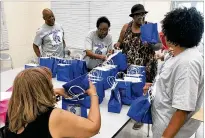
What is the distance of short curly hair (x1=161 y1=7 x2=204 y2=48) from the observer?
1.17 m

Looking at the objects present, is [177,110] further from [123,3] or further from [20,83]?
[123,3]

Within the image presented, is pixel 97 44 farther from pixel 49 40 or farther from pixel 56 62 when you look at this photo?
pixel 49 40

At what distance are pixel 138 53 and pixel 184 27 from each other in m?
1.27

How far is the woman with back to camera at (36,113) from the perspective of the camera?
39.6 inches

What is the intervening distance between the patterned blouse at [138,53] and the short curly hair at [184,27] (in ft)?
3.82

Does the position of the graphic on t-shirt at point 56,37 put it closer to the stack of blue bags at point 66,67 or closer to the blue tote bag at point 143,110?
the stack of blue bags at point 66,67

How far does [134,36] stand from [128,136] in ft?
4.07

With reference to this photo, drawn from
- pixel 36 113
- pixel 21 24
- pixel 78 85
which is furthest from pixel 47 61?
pixel 21 24

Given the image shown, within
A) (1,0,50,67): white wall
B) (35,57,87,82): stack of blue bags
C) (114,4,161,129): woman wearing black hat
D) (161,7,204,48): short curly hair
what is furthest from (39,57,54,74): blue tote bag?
(1,0,50,67): white wall

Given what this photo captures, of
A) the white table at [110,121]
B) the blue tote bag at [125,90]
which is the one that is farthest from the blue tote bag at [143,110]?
the blue tote bag at [125,90]

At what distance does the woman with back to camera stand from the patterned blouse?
151 cm

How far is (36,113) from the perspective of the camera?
102cm

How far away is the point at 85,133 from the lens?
1.09 m

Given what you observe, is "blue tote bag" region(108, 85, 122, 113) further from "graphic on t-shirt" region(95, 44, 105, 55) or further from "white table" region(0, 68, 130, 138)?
"graphic on t-shirt" region(95, 44, 105, 55)
